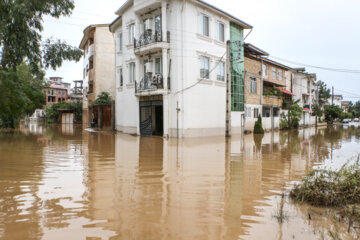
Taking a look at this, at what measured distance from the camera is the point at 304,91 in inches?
1885

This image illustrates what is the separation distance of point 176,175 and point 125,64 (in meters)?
18.6

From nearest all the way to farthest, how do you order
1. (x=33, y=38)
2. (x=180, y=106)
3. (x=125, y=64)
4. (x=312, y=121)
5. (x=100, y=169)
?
(x=100, y=169)
(x=33, y=38)
(x=180, y=106)
(x=125, y=64)
(x=312, y=121)

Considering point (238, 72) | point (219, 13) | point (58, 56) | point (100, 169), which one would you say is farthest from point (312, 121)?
point (100, 169)

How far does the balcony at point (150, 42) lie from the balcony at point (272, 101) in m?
14.4

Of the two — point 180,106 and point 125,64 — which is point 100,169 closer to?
point 180,106

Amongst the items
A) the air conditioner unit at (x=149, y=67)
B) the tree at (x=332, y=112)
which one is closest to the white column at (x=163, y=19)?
the air conditioner unit at (x=149, y=67)

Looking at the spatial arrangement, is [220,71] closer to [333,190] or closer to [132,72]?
[132,72]

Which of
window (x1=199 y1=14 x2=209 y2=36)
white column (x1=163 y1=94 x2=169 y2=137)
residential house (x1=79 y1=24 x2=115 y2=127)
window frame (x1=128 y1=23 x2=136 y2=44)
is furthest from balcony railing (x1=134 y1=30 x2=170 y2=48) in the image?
residential house (x1=79 y1=24 x2=115 y2=127)

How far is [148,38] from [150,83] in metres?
3.33

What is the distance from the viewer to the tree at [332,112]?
186 ft

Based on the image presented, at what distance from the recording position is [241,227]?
13.8 feet

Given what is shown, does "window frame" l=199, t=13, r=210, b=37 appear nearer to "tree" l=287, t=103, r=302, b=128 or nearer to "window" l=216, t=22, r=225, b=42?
"window" l=216, t=22, r=225, b=42

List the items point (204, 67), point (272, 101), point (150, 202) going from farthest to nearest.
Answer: point (272, 101), point (204, 67), point (150, 202)

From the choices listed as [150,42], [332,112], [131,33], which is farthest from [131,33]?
[332,112]
